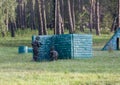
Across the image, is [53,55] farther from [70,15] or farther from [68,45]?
[70,15]

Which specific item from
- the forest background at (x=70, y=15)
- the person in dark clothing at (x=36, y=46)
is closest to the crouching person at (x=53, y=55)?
the person in dark clothing at (x=36, y=46)

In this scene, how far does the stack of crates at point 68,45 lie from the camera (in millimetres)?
28359

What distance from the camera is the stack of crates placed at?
93.0 feet

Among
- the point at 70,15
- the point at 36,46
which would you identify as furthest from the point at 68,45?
the point at 70,15

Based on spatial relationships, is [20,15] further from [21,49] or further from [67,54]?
[67,54]

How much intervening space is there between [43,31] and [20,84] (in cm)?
4129

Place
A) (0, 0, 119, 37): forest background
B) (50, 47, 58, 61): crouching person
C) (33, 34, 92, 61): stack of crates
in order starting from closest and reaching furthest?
(50, 47, 58, 61): crouching person, (33, 34, 92, 61): stack of crates, (0, 0, 119, 37): forest background

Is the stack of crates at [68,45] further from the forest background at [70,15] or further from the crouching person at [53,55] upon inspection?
the forest background at [70,15]

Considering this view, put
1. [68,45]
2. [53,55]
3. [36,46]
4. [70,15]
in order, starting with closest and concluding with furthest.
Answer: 1. [53,55]
2. [36,46]
3. [68,45]
4. [70,15]

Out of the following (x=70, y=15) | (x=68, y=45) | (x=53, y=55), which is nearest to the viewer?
(x=53, y=55)

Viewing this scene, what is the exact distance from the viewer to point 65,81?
15203 millimetres

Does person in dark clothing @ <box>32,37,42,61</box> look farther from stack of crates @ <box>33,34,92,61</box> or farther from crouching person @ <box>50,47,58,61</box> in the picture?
crouching person @ <box>50,47,58,61</box>

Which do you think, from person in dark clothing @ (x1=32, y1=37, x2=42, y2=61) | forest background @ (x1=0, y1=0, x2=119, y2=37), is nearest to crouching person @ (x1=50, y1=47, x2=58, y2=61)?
person in dark clothing @ (x1=32, y1=37, x2=42, y2=61)

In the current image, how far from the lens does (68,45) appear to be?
94.4 ft
